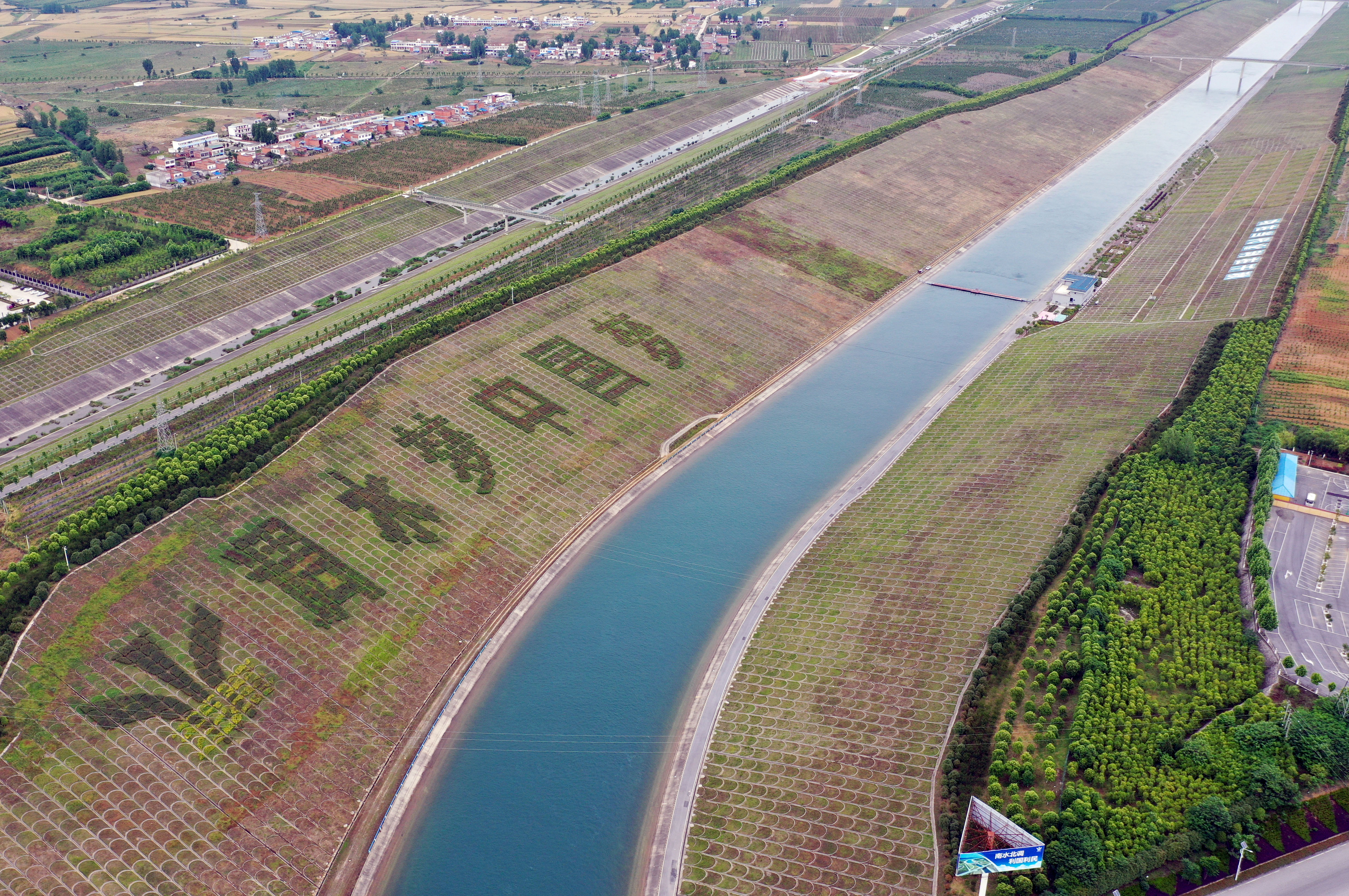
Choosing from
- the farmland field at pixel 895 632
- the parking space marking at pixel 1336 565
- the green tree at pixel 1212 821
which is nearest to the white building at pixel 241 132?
the farmland field at pixel 895 632

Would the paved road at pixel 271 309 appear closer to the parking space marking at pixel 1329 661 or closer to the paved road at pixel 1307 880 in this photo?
the paved road at pixel 1307 880

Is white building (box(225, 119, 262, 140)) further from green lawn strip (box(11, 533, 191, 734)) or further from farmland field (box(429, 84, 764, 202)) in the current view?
green lawn strip (box(11, 533, 191, 734))

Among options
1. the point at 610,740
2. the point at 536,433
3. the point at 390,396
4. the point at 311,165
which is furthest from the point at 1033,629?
the point at 311,165

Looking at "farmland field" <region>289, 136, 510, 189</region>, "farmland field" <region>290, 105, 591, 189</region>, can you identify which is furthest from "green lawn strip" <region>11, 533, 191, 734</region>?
"farmland field" <region>289, 136, 510, 189</region>

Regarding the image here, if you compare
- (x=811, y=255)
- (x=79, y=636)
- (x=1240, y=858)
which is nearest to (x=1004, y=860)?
(x=1240, y=858)

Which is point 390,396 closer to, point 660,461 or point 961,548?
point 660,461
